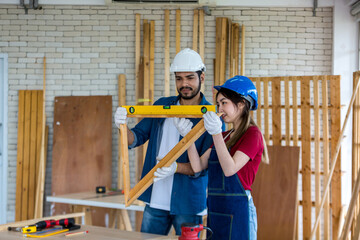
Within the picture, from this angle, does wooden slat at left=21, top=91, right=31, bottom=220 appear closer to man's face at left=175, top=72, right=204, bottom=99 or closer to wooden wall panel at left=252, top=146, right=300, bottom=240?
wooden wall panel at left=252, top=146, right=300, bottom=240

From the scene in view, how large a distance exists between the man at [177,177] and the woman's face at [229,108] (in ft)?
1.19

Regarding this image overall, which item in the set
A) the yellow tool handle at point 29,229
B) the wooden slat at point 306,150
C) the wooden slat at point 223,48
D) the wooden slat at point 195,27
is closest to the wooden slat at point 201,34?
the wooden slat at point 195,27

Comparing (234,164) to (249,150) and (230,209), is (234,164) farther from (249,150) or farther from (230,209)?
(230,209)

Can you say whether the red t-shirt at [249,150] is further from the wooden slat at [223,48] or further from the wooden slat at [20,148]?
the wooden slat at [20,148]

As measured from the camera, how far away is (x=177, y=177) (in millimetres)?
2721

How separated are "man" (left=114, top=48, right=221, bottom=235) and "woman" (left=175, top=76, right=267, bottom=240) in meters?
0.31

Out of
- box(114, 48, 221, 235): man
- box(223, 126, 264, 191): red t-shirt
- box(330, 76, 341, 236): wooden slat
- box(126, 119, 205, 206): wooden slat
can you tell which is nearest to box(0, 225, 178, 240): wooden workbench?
box(126, 119, 205, 206): wooden slat

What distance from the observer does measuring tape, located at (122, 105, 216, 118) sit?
2187 millimetres

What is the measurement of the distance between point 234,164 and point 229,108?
319 mm

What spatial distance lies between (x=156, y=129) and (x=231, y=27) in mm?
3584

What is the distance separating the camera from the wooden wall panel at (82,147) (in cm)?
595

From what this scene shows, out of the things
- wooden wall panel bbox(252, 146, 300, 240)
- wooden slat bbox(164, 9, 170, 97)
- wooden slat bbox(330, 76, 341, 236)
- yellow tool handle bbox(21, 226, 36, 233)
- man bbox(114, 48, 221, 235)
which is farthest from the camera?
wooden slat bbox(164, 9, 170, 97)

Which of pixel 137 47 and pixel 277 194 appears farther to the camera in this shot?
pixel 137 47

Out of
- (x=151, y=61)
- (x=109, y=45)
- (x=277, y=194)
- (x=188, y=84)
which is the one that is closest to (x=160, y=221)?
(x=188, y=84)
